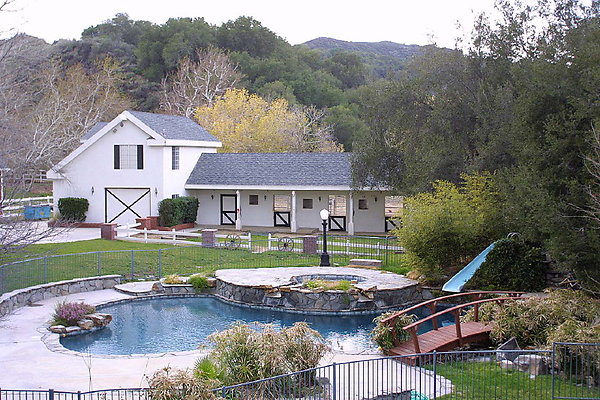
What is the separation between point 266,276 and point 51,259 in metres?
7.48

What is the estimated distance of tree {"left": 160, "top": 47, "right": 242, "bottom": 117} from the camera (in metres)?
59.3

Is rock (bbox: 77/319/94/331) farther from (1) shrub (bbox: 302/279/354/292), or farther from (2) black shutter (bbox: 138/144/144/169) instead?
(2) black shutter (bbox: 138/144/144/169)

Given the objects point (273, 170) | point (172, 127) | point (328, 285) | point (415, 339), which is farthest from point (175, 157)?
point (415, 339)

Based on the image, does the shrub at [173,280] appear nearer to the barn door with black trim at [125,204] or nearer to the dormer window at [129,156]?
the barn door with black trim at [125,204]

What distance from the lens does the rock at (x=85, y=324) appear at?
18438 mm

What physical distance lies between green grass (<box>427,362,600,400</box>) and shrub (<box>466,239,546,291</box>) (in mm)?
7819

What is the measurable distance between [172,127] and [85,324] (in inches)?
870

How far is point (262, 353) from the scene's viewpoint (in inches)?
476

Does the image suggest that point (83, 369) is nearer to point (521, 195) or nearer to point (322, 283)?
point (322, 283)

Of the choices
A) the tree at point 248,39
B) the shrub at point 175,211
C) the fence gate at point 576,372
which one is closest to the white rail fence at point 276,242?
the shrub at point 175,211

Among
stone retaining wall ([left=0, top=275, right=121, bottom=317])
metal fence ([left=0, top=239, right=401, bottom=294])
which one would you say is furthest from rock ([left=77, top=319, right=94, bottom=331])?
metal fence ([left=0, top=239, right=401, bottom=294])

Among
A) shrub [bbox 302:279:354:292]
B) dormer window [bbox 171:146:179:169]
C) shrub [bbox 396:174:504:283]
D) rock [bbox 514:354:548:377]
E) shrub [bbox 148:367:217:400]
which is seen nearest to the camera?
shrub [bbox 148:367:217:400]

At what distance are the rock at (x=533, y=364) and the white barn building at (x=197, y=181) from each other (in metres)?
22.5

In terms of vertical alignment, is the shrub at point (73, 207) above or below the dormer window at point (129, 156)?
below
